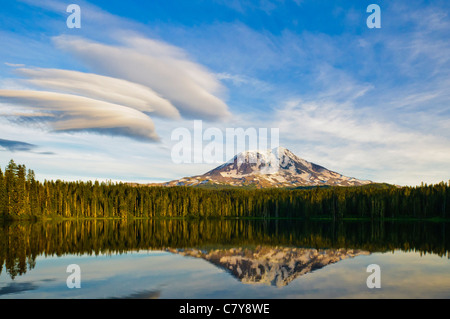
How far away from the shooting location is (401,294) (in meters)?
24.6

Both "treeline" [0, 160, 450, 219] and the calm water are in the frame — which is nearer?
the calm water

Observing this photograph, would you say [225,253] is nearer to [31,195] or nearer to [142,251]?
[142,251]

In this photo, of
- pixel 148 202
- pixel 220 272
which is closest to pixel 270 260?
pixel 220 272

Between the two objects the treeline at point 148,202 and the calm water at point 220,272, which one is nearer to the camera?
the calm water at point 220,272

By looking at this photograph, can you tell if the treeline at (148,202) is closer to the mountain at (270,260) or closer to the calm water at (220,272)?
the calm water at (220,272)

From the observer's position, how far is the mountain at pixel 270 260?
3083 cm

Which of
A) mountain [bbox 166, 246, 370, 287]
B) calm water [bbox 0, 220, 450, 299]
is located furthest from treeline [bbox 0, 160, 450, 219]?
mountain [bbox 166, 246, 370, 287]

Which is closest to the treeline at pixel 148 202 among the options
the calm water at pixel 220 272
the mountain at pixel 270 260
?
the calm water at pixel 220 272

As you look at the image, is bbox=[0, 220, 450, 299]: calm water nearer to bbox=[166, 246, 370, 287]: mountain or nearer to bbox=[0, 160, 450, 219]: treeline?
bbox=[166, 246, 370, 287]: mountain

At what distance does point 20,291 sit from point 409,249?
5166 cm

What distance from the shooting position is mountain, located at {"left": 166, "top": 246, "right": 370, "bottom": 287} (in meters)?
30.8

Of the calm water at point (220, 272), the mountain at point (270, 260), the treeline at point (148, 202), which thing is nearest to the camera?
the calm water at point (220, 272)

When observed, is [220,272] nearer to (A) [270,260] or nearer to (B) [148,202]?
(A) [270,260]

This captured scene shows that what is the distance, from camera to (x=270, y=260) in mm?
40312
